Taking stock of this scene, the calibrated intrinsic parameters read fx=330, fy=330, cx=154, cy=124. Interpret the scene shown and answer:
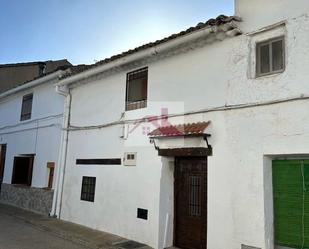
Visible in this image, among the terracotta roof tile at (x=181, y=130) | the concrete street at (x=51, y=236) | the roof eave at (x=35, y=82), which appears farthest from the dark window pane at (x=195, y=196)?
the roof eave at (x=35, y=82)

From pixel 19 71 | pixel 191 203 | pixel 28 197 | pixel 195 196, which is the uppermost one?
pixel 19 71

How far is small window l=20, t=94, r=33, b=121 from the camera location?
15039 millimetres

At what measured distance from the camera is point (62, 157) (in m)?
11.8

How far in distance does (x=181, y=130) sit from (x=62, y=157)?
585cm

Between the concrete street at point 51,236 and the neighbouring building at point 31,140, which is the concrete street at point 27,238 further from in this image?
the neighbouring building at point 31,140

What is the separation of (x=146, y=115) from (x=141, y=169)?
1427 mm

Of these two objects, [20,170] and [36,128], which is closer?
[36,128]

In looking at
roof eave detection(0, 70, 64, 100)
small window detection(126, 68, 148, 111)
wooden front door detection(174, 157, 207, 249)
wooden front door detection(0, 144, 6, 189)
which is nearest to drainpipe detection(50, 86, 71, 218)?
roof eave detection(0, 70, 64, 100)

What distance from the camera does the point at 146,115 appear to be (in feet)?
28.7

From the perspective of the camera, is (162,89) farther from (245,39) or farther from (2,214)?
(2,214)

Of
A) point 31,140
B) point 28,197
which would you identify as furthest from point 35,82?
point 28,197

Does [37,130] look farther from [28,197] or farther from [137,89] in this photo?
[137,89]

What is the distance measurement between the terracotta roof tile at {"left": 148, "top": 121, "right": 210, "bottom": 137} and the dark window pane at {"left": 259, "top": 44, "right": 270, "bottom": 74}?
158 centimetres

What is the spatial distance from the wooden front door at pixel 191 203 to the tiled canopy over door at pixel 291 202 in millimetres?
1722
